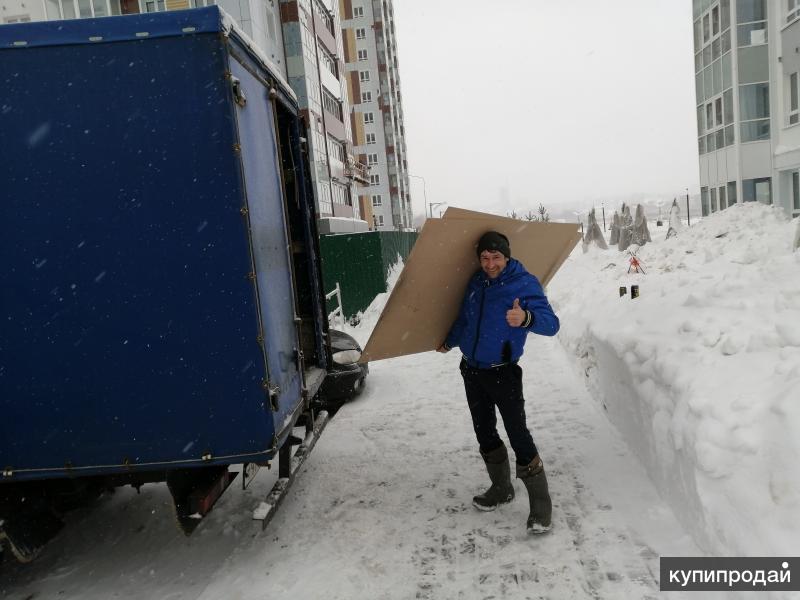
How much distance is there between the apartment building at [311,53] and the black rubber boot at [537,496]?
1141 cm

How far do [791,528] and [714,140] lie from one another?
26193 mm

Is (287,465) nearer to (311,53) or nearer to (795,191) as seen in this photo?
(795,191)

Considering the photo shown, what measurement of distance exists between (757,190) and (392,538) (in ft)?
78.0

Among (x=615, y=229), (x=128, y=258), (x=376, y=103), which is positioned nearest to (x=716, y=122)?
(x=615, y=229)

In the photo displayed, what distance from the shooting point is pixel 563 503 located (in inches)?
161

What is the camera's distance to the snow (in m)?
3.01

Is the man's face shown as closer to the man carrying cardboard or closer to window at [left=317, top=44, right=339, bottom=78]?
the man carrying cardboard

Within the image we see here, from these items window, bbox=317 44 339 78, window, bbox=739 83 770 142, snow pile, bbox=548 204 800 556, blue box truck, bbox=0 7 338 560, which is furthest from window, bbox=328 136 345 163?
blue box truck, bbox=0 7 338 560

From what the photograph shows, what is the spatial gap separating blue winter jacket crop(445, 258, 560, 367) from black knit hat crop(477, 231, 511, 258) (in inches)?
4.1

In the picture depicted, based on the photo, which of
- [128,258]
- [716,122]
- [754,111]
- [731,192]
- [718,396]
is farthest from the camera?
A: [716,122]

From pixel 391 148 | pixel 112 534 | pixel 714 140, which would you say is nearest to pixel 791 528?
pixel 112 534

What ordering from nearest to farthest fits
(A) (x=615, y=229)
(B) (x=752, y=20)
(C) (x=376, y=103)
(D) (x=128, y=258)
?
(D) (x=128, y=258), (B) (x=752, y=20), (A) (x=615, y=229), (C) (x=376, y=103)

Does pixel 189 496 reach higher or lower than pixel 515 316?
lower

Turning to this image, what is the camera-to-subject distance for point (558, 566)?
131 inches
